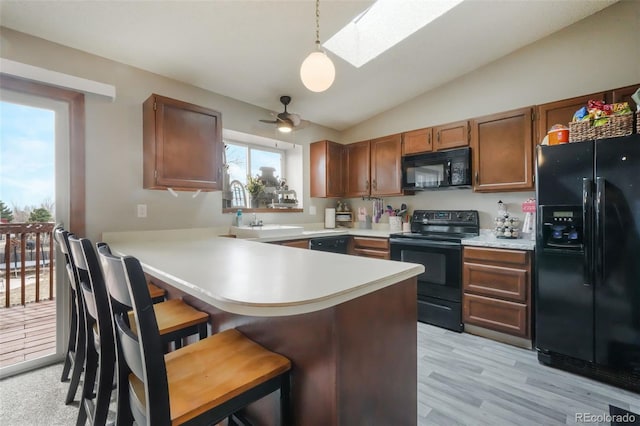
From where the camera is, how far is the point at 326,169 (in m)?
3.86

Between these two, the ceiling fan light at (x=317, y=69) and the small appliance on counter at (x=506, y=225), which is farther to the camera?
the small appliance on counter at (x=506, y=225)

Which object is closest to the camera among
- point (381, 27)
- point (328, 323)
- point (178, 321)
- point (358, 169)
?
point (328, 323)

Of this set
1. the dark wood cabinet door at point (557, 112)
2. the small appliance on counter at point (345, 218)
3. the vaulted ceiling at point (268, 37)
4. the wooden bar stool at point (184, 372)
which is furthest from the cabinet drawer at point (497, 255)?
the wooden bar stool at point (184, 372)

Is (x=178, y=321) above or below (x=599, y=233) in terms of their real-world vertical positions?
below

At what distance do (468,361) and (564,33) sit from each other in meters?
3.07

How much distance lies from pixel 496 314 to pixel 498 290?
0.71 ft

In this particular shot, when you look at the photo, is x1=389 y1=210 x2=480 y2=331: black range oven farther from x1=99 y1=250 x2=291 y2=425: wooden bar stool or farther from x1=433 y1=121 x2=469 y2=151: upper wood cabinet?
x1=99 y1=250 x2=291 y2=425: wooden bar stool

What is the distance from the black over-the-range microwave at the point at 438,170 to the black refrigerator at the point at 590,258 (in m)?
0.83

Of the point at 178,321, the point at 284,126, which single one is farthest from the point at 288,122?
the point at 178,321

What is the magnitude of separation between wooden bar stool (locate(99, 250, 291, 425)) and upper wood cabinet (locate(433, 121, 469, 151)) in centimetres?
289

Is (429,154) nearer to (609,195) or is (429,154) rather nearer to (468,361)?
(609,195)

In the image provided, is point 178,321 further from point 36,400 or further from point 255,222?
point 255,222

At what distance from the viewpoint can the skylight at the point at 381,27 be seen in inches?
95.3

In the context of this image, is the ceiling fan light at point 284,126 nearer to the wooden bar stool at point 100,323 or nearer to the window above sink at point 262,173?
the window above sink at point 262,173
